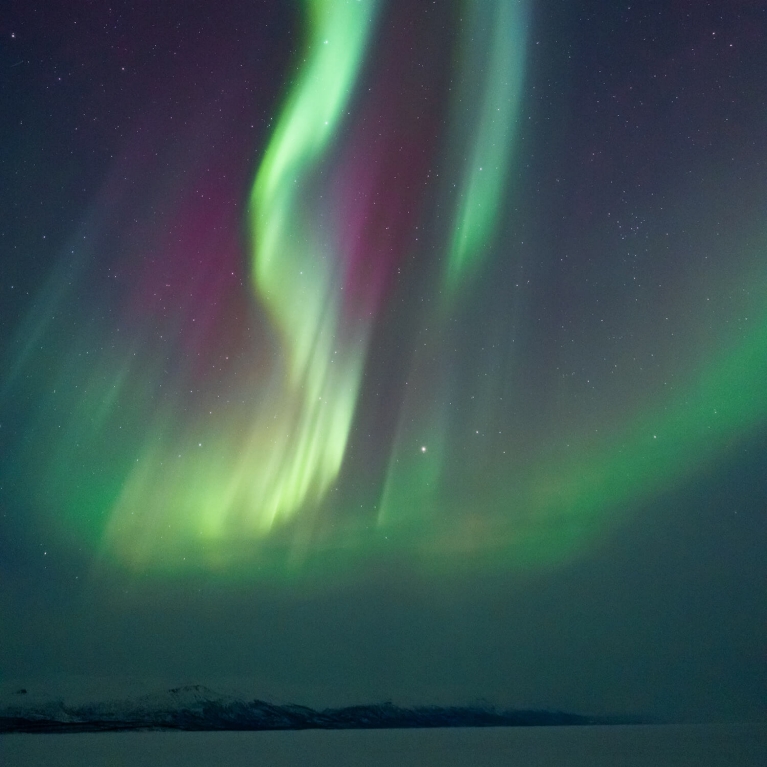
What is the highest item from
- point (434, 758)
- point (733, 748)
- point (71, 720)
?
point (733, 748)

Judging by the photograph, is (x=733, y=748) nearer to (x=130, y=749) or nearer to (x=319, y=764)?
(x=319, y=764)

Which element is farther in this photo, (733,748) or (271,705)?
(271,705)

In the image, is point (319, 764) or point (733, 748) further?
point (733, 748)

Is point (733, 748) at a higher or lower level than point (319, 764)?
higher

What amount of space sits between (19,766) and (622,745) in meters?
12.7

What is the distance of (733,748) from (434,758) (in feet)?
22.1

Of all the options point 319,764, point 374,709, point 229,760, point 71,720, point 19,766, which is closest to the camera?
point 19,766

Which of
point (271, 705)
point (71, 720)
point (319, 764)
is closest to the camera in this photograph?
point (319, 764)

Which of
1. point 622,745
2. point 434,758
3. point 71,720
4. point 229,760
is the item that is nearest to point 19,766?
point 229,760

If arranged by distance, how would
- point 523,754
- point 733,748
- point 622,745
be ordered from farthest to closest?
point 622,745 → point 733,748 → point 523,754

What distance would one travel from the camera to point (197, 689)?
3800cm

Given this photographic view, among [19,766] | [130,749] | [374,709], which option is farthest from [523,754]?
[374,709]

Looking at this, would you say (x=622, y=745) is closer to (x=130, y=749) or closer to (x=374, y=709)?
(x=130, y=749)

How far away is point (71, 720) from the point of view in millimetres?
25469
